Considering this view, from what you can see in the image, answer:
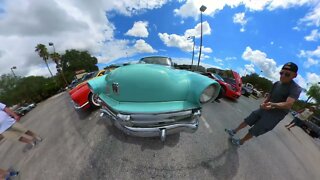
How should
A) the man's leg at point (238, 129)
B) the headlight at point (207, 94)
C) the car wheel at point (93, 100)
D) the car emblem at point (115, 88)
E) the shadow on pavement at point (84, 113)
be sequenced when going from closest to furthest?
the headlight at point (207, 94) → the car emblem at point (115, 88) → the man's leg at point (238, 129) → the shadow on pavement at point (84, 113) → the car wheel at point (93, 100)

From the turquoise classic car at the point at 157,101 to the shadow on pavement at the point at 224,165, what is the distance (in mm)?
585

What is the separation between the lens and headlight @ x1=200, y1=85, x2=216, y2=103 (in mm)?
2239

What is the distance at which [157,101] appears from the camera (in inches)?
84.8

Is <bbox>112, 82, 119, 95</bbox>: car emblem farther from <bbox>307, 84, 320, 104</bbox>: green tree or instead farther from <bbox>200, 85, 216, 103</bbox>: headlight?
<bbox>307, 84, 320, 104</bbox>: green tree

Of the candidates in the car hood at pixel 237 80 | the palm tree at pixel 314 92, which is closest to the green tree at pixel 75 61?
the car hood at pixel 237 80

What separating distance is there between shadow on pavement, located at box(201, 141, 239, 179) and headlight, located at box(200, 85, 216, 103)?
889 mm

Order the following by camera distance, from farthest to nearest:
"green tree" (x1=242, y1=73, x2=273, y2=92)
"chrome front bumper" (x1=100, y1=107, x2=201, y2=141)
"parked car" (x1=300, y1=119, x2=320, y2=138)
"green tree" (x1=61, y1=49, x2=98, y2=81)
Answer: "green tree" (x1=61, y1=49, x2=98, y2=81) → "green tree" (x1=242, y1=73, x2=273, y2=92) → "parked car" (x1=300, y1=119, x2=320, y2=138) → "chrome front bumper" (x1=100, y1=107, x2=201, y2=141)

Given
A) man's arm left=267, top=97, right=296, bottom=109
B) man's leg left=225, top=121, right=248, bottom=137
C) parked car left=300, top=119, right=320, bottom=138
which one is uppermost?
man's arm left=267, top=97, right=296, bottom=109

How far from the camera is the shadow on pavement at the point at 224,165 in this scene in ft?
6.89

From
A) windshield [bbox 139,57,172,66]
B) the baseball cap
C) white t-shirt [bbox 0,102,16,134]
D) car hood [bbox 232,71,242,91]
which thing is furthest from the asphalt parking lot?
car hood [bbox 232,71,242,91]

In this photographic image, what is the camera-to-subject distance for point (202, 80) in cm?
228

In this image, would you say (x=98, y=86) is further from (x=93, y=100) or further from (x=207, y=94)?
(x=207, y=94)

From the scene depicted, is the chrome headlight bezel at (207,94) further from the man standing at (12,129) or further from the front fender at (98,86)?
the man standing at (12,129)

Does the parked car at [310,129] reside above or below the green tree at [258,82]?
above
